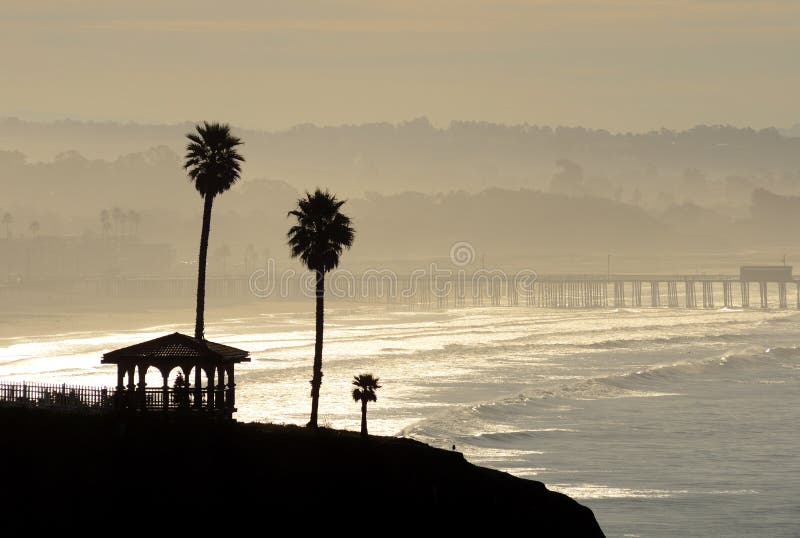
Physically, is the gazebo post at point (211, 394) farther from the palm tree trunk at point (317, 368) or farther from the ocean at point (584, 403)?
the ocean at point (584, 403)

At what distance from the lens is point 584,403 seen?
110375 mm

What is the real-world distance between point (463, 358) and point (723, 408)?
42.8 meters

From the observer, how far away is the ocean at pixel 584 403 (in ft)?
245

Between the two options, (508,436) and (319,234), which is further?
(508,436)

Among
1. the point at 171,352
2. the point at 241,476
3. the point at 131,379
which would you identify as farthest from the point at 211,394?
the point at 241,476

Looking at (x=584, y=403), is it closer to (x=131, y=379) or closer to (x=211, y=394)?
(x=211, y=394)

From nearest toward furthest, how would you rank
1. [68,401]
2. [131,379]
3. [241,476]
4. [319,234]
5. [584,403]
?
[241,476] → [68,401] → [131,379] → [319,234] → [584,403]

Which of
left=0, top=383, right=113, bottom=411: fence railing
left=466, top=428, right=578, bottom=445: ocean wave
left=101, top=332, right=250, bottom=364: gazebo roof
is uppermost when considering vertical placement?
left=101, top=332, right=250, bottom=364: gazebo roof

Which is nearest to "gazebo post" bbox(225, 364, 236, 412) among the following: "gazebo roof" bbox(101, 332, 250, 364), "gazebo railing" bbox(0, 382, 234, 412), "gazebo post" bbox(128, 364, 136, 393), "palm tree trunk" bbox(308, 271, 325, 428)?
"gazebo railing" bbox(0, 382, 234, 412)

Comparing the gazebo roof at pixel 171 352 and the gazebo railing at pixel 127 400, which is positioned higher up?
the gazebo roof at pixel 171 352

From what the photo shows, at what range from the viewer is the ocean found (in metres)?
74.7

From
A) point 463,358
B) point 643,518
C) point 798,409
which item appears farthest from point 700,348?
point 643,518

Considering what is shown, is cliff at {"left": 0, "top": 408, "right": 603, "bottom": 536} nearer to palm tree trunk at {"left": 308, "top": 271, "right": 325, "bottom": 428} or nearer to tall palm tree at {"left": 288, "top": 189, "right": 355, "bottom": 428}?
palm tree trunk at {"left": 308, "top": 271, "right": 325, "bottom": 428}

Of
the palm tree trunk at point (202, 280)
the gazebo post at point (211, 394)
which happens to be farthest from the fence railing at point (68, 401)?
the palm tree trunk at point (202, 280)
